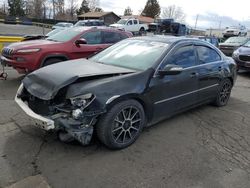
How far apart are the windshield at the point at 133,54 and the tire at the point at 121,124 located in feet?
2.41

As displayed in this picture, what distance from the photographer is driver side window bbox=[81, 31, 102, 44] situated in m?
7.93

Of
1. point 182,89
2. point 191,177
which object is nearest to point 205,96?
point 182,89

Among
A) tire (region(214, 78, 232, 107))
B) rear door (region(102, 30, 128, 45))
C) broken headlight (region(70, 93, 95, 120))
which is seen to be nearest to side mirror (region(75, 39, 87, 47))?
rear door (region(102, 30, 128, 45))

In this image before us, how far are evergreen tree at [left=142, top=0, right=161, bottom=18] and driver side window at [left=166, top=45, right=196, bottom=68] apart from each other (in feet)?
239

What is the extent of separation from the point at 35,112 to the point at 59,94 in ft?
1.55

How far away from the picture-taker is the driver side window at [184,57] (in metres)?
4.49

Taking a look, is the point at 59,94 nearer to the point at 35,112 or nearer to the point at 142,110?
the point at 35,112

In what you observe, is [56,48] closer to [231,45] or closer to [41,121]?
[41,121]

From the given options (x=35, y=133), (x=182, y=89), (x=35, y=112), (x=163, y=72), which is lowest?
(x=35, y=133)

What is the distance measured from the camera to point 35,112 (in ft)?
12.1

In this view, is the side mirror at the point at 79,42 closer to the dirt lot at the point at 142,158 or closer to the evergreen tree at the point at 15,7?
the dirt lot at the point at 142,158

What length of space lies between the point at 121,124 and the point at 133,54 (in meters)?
1.41

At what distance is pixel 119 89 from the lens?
3613 mm

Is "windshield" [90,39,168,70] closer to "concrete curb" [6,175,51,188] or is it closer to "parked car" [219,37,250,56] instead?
"concrete curb" [6,175,51,188]
